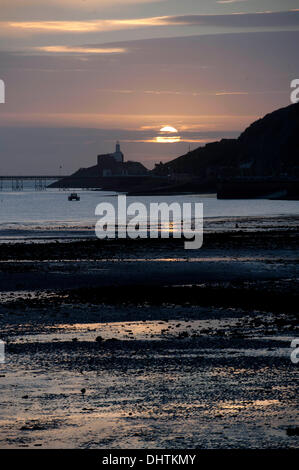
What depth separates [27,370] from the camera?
16062 millimetres

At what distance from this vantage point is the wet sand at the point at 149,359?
12250mm

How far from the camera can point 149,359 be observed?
56.6ft

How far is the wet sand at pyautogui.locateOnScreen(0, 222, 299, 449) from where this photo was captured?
12.2m

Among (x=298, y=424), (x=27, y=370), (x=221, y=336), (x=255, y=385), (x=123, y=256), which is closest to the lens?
(x=298, y=424)

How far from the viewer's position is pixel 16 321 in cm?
2253

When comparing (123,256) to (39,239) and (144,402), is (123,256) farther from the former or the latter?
(144,402)

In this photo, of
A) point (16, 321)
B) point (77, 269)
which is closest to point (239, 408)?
point (16, 321)

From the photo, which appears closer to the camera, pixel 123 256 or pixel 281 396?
pixel 281 396

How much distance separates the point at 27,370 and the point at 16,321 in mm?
6604

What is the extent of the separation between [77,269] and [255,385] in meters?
24.2
